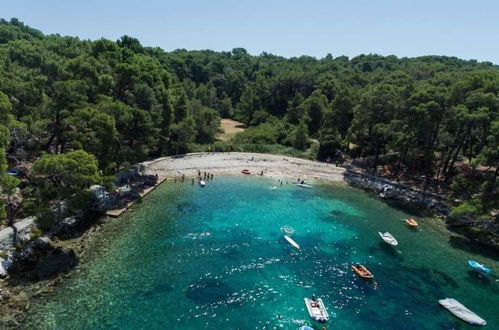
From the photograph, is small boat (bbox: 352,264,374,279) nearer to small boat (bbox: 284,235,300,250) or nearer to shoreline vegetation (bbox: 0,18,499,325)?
small boat (bbox: 284,235,300,250)

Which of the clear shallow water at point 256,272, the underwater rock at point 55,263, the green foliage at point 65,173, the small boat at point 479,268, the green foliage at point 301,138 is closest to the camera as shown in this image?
the clear shallow water at point 256,272

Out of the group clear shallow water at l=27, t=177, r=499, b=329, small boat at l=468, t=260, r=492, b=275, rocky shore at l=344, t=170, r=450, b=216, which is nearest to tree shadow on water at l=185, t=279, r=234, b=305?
clear shallow water at l=27, t=177, r=499, b=329

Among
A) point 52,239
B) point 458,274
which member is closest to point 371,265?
point 458,274

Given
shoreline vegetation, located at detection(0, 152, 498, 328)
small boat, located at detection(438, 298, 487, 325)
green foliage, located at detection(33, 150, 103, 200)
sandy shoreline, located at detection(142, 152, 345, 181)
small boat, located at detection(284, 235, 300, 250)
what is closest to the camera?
shoreline vegetation, located at detection(0, 152, 498, 328)

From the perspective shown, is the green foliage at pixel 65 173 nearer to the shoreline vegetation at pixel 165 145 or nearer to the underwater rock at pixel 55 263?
the shoreline vegetation at pixel 165 145

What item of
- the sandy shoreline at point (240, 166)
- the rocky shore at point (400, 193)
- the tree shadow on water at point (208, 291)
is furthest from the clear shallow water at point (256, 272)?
the sandy shoreline at point (240, 166)

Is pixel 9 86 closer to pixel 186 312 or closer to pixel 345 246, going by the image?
pixel 186 312

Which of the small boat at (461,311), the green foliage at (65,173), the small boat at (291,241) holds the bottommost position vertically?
the small boat at (461,311)
